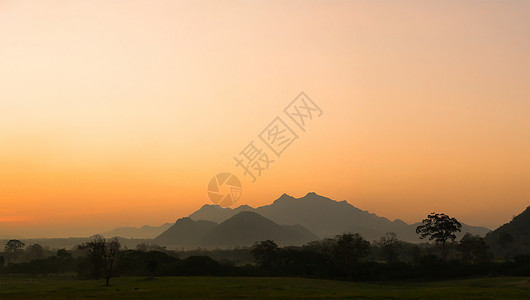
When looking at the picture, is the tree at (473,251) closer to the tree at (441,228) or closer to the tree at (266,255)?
the tree at (441,228)

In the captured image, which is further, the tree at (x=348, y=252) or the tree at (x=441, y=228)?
the tree at (x=441, y=228)

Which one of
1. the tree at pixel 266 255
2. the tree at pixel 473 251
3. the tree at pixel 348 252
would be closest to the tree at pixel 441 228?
the tree at pixel 473 251

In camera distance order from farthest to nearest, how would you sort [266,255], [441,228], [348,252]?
[441,228] → [266,255] → [348,252]

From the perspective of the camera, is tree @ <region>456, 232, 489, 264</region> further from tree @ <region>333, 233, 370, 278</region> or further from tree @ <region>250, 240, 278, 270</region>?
tree @ <region>250, 240, 278, 270</region>

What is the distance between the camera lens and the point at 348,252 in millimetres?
144500

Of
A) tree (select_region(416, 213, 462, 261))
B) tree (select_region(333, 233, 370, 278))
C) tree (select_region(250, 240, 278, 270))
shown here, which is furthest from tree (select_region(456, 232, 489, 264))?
tree (select_region(250, 240, 278, 270))

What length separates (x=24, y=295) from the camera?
80812 mm

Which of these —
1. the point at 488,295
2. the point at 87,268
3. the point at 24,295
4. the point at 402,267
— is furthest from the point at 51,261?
the point at 488,295

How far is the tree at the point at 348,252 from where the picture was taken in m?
141

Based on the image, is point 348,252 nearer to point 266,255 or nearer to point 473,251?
point 266,255

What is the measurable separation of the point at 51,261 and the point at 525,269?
556 ft

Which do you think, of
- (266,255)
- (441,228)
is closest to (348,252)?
(266,255)

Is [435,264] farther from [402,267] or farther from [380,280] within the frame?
[380,280]

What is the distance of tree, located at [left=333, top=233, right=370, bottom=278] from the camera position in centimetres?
14075
